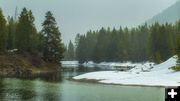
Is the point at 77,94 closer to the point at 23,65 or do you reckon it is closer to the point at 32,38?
the point at 23,65

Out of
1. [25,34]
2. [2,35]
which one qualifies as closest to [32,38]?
[25,34]

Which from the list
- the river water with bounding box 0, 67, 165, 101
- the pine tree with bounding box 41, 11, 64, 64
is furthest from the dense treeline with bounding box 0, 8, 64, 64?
the river water with bounding box 0, 67, 165, 101

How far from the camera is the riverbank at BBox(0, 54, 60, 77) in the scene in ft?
275

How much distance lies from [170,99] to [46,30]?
105 metres

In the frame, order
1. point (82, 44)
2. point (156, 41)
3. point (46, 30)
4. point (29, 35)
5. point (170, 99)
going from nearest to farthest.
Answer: point (170, 99) < point (29, 35) < point (46, 30) < point (156, 41) < point (82, 44)

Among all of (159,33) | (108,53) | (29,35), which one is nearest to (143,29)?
(108,53)

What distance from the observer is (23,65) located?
9031cm

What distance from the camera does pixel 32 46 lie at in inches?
4107

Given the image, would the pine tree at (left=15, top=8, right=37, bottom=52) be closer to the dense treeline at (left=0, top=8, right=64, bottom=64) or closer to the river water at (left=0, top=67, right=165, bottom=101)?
the dense treeline at (left=0, top=8, right=64, bottom=64)

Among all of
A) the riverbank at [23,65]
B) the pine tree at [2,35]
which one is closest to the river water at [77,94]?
the riverbank at [23,65]

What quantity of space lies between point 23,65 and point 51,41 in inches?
755

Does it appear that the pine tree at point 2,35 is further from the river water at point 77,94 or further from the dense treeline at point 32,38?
the river water at point 77,94

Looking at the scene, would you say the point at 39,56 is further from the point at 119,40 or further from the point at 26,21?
the point at 119,40

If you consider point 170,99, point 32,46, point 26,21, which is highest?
point 26,21
